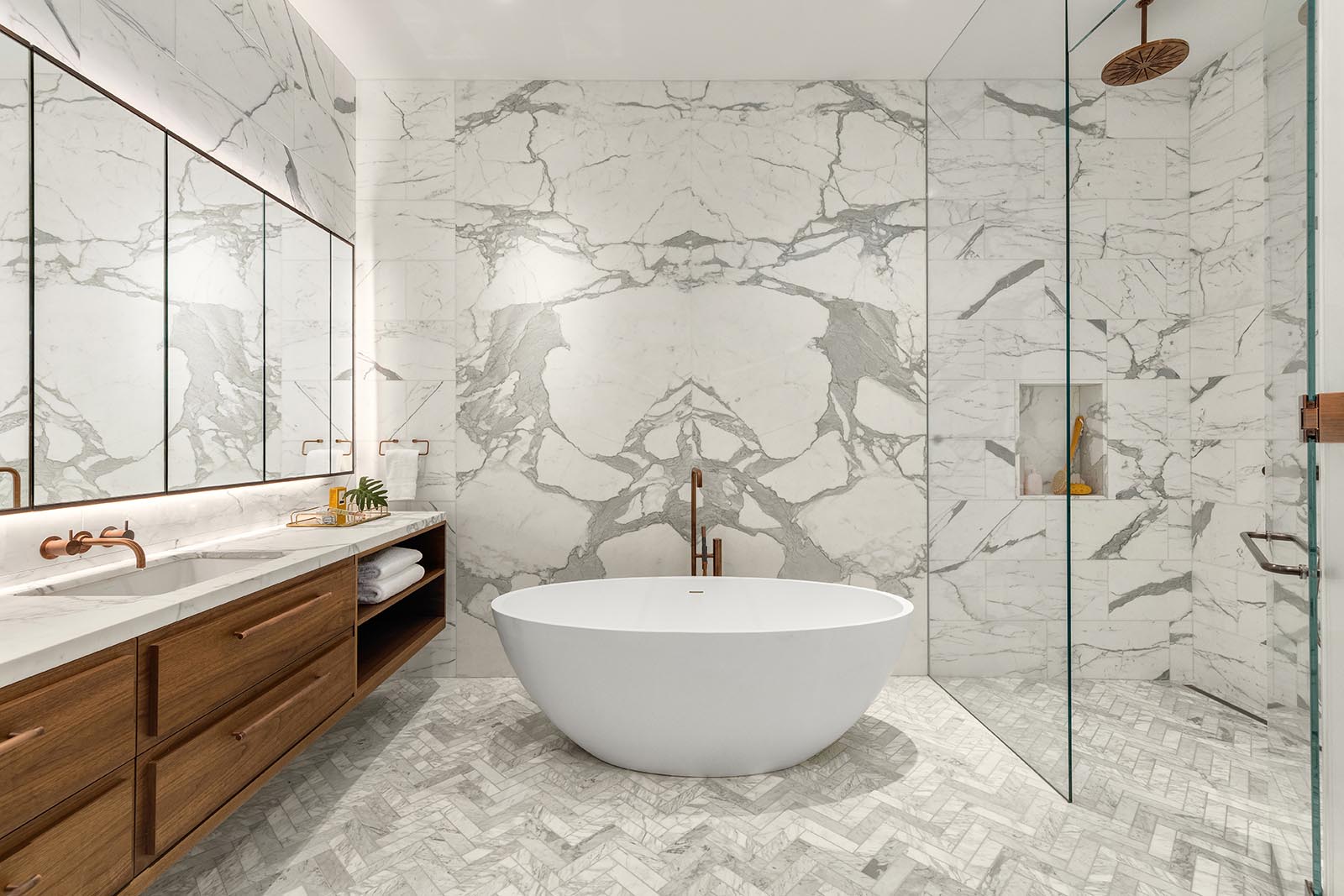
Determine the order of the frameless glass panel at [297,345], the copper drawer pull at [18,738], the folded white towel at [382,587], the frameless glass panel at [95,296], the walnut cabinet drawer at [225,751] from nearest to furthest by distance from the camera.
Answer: the copper drawer pull at [18,738] → the walnut cabinet drawer at [225,751] → the frameless glass panel at [95,296] → the folded white towel at [382,587] → the frameless glass panel at [297,345]

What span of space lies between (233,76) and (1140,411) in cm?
333

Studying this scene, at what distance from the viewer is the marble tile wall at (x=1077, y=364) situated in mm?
2262

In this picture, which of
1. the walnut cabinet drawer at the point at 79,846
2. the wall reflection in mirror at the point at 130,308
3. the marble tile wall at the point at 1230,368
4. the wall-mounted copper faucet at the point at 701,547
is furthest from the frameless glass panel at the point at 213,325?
the marble tile wall at the point at 1230,368

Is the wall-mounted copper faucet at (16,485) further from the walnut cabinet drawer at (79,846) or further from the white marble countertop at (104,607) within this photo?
the walnut cabinet drawer at (79,846)

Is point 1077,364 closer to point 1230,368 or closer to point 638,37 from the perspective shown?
point 1230,368

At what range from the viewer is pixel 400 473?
122 inches

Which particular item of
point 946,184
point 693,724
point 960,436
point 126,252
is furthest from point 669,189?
point 693,724

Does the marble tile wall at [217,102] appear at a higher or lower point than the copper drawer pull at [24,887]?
higher

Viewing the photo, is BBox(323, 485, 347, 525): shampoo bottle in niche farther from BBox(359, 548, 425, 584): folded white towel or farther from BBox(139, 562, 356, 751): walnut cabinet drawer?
BBox(139, 562, 356, 751): walnut cabinet drawer

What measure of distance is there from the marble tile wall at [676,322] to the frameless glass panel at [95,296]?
4.61 feet

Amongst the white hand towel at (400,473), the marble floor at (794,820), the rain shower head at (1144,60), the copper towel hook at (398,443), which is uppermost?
the rain shower head at (1144,60)

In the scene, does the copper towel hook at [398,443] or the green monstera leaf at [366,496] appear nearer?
the green monstera leaf at [366,496]

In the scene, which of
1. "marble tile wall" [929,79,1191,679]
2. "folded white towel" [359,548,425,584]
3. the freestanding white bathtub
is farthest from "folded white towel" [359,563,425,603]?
"marble tile wall" [929,79,1191,679]

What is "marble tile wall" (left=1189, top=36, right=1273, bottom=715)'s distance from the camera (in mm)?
1881
